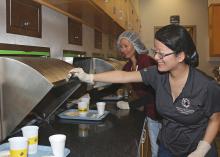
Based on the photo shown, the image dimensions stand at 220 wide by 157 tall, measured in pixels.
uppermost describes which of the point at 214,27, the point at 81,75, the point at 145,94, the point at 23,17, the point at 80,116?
the point at 214,27

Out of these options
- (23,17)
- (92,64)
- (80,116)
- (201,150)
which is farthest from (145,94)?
(23,17)

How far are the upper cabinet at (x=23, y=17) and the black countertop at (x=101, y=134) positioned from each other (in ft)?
1.66

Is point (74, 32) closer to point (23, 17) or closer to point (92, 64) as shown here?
point (92, 64)

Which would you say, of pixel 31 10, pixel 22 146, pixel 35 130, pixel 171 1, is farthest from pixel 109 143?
pixel 171 1

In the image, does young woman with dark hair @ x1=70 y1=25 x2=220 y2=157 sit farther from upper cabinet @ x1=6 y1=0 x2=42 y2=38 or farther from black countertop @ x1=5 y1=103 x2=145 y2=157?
upper cabinet @ x1=6 y1=0 x2=42 y2=38

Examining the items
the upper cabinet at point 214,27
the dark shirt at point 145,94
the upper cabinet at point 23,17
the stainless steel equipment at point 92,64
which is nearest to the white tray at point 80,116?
the stainless steel equipment at point 92,64

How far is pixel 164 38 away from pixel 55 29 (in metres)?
0.88

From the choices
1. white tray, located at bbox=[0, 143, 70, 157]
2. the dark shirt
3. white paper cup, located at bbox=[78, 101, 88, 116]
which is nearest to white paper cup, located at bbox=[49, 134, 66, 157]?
white tray, located at bbox=[0, 143, 70, 157]

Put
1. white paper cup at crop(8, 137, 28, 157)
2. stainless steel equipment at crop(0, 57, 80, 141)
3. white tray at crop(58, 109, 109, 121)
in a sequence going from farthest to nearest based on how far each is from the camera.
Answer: white tray at crop(58, 109, 109, 121) < stainless steel equipment at crop(0, 57, 80, 141) < white paper cup at crop(8, 137, 28, 157)

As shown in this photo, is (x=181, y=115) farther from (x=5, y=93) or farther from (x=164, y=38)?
(x=5, y=93)

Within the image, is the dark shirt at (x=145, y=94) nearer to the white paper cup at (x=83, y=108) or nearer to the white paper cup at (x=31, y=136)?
the white paper cup at (x=83, y=108)

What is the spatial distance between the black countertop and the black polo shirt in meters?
0.17

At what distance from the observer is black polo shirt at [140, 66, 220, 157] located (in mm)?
1364

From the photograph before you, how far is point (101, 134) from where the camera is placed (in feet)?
4.72
